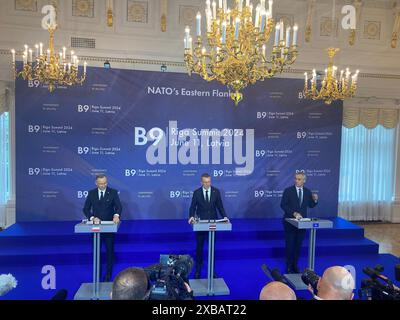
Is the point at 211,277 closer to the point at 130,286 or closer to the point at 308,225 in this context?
the point at 308,225

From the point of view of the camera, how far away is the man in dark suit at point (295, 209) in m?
5.18

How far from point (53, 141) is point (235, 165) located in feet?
12.5

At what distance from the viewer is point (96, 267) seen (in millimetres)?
4410

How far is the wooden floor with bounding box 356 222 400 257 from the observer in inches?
265

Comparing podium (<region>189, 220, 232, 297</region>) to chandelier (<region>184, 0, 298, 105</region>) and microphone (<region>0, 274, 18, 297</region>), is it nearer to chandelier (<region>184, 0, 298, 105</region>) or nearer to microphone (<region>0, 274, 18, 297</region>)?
chandelier (<region>184, 0, 298, 105</region>)

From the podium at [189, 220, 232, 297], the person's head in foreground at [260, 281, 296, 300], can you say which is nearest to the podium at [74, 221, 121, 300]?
the podium at [189, 220, 232, 297]

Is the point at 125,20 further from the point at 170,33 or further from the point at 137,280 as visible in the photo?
the point at 137,280

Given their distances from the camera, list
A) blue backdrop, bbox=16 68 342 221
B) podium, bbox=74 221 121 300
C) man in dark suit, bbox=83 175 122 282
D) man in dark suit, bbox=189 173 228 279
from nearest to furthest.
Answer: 1. podium, bbox=74 221 121 300
2. man in dark suit, bbox=83 175 122 282
3. man in dark suit, bbox=189 173 228 279
4. blue backdrop, bbox=16 68 342 221

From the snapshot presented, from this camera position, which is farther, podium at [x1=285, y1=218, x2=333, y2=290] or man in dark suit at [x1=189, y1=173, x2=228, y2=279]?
man in dark suit at [x1=189, y1=173, x2=228, y2=279]

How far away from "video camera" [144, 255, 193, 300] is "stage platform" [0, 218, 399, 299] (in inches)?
93.7

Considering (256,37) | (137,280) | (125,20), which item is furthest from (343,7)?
(137,280)

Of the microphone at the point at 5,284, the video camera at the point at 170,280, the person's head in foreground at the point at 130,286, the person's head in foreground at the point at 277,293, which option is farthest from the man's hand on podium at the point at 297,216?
the microphone at the point at 5,284

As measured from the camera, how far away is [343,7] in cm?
785

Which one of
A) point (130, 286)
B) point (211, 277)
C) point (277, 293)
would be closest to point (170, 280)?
point (130, 286)
